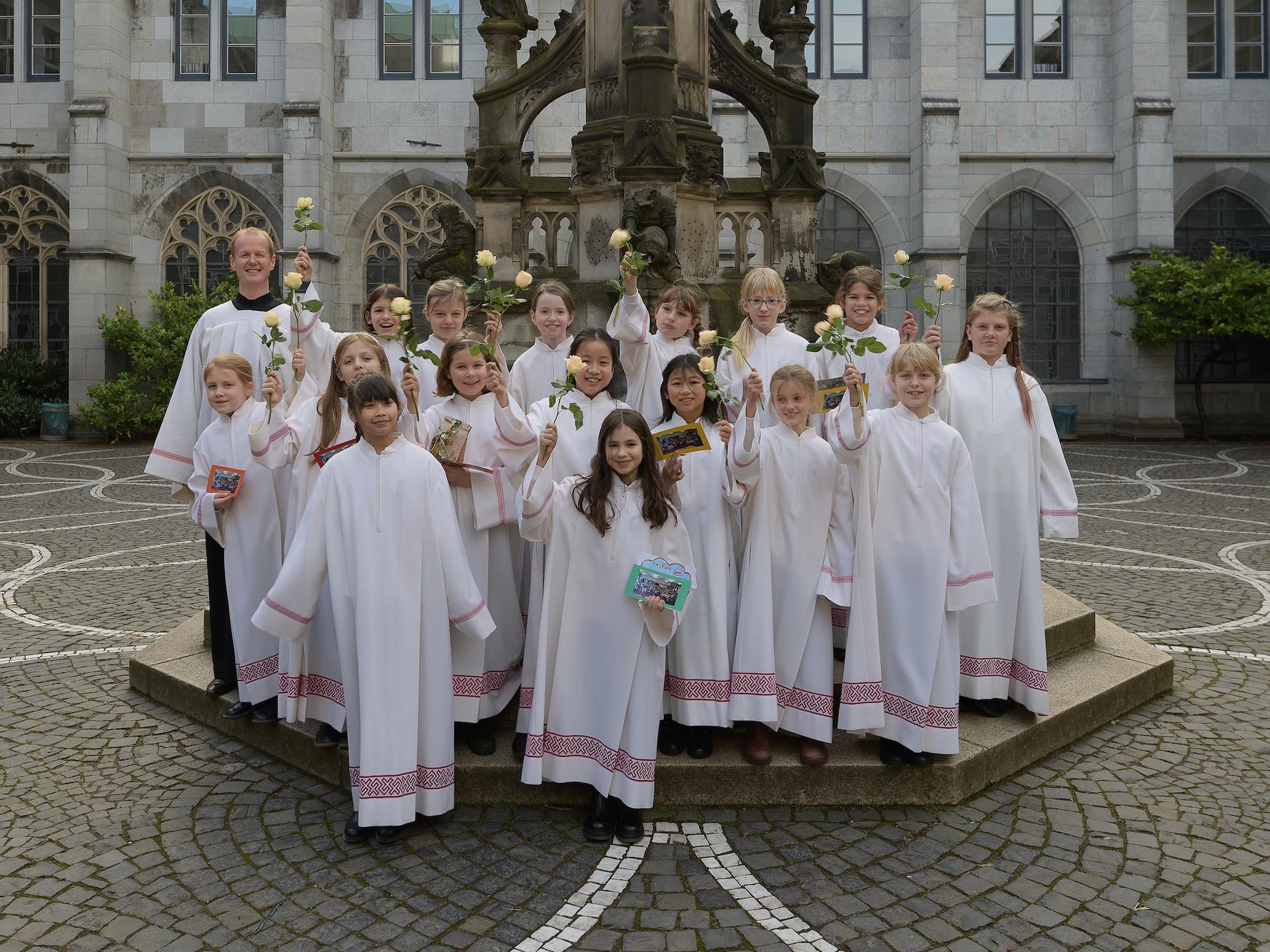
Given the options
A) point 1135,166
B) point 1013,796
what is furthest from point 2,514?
point 1135,166

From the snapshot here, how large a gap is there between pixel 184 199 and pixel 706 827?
21.2 m

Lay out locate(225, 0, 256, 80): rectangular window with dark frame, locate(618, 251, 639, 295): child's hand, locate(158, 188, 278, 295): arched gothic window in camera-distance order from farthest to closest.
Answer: locate(158, 188, 278, 295): arched gothic window < locate(225, 0, 256, 80): rectangular window with dark frame < locate(618, 251, 639, 295): child's hand

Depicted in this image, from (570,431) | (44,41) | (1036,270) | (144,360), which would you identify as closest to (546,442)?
(570,431)

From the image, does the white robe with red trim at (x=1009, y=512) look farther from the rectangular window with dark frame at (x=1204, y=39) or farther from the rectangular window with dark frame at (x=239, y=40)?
the rectangular window with dark frame at (x=1204, y=39)

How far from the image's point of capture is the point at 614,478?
157 inches

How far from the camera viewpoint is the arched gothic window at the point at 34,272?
21.6 meters

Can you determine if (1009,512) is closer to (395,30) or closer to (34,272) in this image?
(395,30)

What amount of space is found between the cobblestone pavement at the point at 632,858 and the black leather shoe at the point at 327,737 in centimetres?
20

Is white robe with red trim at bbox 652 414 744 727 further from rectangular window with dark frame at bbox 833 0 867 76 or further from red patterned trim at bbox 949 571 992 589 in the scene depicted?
rectangular window with dark frame at bbox 833 0 867 76

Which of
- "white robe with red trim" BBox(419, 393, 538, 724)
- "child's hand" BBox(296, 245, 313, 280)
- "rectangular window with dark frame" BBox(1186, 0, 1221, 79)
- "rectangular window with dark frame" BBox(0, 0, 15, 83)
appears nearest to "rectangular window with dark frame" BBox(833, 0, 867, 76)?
"rectangular window with dark frame" BBox(1186, 0, 1221, 79)

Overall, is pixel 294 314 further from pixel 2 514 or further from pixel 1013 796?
pixel 2 514

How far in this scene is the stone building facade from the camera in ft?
67.0

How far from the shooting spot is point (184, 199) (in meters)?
21.2

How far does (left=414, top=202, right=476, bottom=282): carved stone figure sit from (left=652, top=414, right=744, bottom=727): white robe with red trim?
3.92 metres
